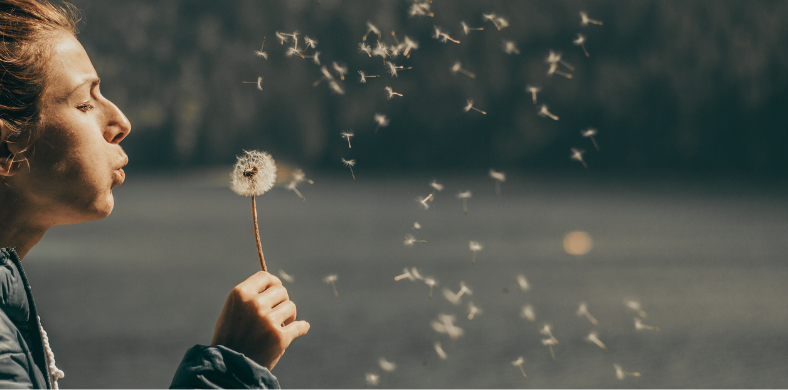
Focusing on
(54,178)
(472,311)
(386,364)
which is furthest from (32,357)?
(386,364)

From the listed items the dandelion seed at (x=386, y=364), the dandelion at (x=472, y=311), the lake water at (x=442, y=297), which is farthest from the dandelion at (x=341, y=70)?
the lake water at (x=442, y=297)

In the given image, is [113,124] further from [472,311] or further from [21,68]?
[472,311]

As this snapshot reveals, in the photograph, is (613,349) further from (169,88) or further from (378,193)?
(169,88)

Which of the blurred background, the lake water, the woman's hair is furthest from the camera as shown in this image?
the blurred background

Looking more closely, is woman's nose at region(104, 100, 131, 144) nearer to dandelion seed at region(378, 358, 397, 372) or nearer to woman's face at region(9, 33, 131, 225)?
woman's face at region(9, 33, 131, 225)

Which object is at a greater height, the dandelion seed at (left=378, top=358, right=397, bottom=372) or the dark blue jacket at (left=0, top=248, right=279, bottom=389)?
the dandelion seed at (left=378, top=358, right=397, bottom=372)

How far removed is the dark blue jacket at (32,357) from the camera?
1769mm

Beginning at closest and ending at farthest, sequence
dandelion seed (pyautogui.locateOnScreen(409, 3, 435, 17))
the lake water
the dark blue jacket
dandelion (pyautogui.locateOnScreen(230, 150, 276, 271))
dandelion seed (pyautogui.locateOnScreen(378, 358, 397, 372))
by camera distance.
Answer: the dark blue jacket < dandelion (pyautogui.locateOnScreen(230, 150, 276, 271)) < dandelion seed (pyautogui.locateOnScreen(409, 3, 435, 17)) < dandelion seed (pyautogui.locateOnScreen(378, 358, 397, 372)) < the lake water

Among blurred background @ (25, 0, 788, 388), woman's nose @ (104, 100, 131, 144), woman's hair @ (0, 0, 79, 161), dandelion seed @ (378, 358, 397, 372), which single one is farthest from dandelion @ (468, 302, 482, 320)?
dandelion seed @ (378, 358, 397, 372)

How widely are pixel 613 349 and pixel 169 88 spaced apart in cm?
13996

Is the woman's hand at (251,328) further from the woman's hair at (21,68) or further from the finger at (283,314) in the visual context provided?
the woman's hair at (21,68)

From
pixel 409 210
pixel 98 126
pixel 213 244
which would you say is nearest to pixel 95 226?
pixel 213 244

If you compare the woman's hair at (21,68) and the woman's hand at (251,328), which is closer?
the woman's hair at (21,68)

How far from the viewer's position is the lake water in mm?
28625
